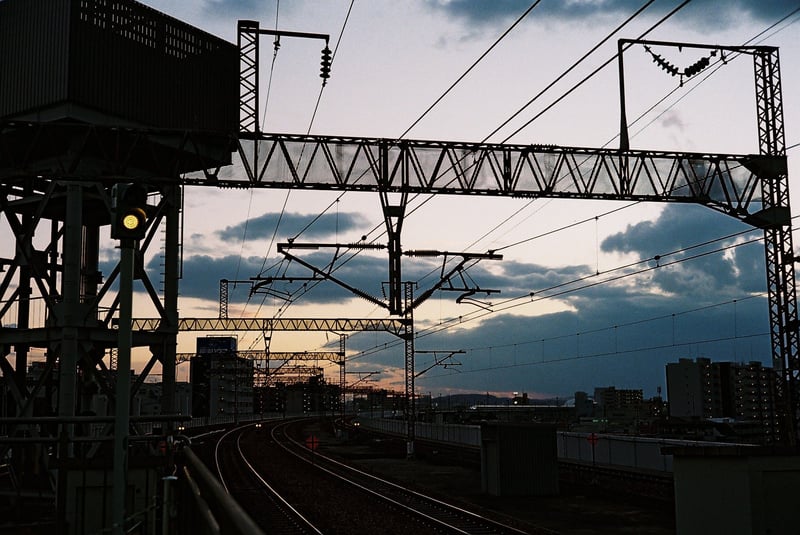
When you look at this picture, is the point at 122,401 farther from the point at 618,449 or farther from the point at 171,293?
the point at 618,449

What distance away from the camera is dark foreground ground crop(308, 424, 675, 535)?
77.2 ft

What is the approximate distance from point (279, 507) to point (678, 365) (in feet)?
501

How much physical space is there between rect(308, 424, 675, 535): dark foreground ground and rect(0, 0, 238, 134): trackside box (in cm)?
1528

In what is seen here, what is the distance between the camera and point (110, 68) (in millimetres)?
26688

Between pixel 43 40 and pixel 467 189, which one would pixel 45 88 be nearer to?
pixel 43 40

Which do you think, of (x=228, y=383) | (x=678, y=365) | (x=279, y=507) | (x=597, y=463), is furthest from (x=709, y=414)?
(x=279, y=507)

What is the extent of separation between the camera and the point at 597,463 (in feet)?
117

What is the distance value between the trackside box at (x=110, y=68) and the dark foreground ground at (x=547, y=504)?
1528 cm

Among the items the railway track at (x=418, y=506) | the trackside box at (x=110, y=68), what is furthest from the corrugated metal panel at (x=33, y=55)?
the railway track at (x=418, y=506)

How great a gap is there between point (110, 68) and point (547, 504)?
19.9m

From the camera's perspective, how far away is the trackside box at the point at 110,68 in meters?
25.8

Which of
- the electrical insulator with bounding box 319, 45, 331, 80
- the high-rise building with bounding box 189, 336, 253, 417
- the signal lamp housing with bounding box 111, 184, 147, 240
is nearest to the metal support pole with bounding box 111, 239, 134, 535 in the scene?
the signal lamp housing with bounding box 111, 184, 147, 240

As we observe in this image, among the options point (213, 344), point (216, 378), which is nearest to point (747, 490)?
point (213, 344)

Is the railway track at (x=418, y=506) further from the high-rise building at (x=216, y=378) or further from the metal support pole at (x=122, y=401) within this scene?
the high-rise building at (x=216, y=378)
